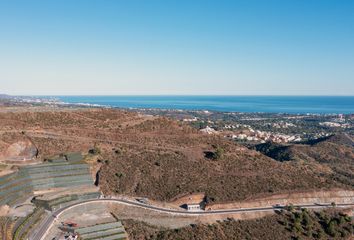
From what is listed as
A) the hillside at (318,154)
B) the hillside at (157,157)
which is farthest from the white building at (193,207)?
the hillside at (318,154)

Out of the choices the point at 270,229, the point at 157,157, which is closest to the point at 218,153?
the point at 157,157

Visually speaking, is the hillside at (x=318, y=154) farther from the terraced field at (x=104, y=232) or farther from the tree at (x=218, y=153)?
the terraced field at (x=104, y=232)

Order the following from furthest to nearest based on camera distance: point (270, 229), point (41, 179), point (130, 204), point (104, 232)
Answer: point (41, 179)
point (130, 204)
point (270, 229)
point (104, 232)

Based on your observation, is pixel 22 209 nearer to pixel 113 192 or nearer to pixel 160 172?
pixel 113 192

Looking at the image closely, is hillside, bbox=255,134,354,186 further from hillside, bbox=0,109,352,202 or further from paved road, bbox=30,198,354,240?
paved road, bbox=30,198,354,240

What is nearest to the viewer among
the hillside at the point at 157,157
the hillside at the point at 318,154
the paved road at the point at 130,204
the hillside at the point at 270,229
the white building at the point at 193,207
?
the paved road at the point at 130,204

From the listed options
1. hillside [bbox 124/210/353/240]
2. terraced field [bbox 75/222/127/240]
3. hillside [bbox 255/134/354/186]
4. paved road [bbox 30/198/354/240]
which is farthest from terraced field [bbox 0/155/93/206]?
hillside [bbox 255/134/354/186]

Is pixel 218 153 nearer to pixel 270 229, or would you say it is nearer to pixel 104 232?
pixel 270 229

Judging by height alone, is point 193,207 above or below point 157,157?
below
